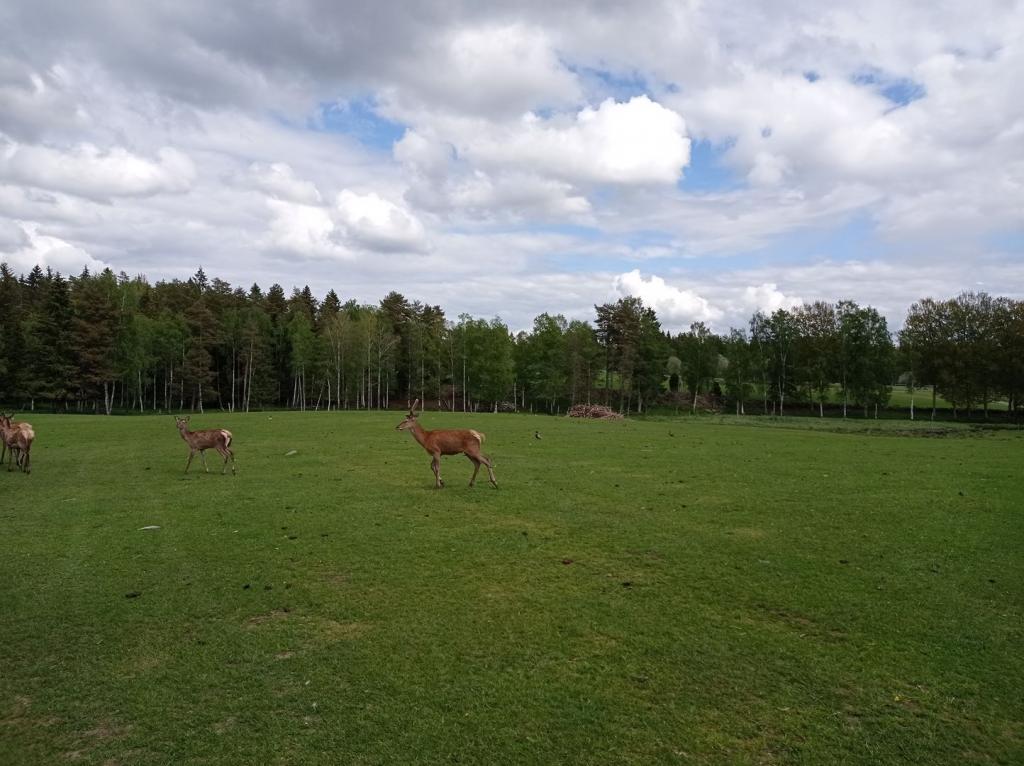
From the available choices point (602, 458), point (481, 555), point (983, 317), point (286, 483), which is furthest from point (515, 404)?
point (481, 555)

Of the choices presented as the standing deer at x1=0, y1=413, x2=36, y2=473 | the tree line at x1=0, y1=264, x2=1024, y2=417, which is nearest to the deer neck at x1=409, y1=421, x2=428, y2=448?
the standing deer at x1=0, y1=413, x2=36, y2=473

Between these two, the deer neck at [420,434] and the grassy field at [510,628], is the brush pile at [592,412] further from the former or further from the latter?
the grassy field at [510,628]

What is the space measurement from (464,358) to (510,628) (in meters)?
74.7

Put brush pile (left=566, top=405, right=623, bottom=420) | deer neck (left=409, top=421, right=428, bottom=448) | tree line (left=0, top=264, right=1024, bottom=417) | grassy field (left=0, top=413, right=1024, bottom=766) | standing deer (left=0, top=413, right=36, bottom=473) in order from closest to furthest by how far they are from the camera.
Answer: grassy field (left=0, top=413, right=1024, bottom=766), deer neck (left=409, top=421, right=428, bottom=448), standing deer (left=0, top=413, right=36, bottom=473), brush pile (left=566, top=405, right=623, bottom=420), tree line (left=0, top=264, right=1024, bottom=417)

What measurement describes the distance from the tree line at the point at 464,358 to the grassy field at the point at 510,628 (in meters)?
64.4

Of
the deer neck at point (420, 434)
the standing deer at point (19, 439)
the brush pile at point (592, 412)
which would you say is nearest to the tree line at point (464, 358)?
the brush pile at point (592, 412)

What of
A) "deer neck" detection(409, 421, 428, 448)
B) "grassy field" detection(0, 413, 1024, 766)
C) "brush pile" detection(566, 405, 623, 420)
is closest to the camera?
"grassy field" detection(0, 413, 1024, 766)

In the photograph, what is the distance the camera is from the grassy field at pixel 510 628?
4883 mm

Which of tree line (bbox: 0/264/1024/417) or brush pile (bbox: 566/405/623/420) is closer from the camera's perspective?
brush pile (bbox: 566/405/623/420)

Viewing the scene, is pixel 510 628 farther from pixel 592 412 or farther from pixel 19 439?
pixel 592 412

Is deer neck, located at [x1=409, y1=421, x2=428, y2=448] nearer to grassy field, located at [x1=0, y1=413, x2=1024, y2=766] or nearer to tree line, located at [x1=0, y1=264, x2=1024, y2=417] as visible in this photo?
grassy field, located at [x1=0, y1=413, x2=1024, y2=766]

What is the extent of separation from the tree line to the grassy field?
211 feet

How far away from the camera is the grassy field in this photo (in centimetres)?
488

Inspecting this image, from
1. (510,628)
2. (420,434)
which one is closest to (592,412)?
(420,434)
